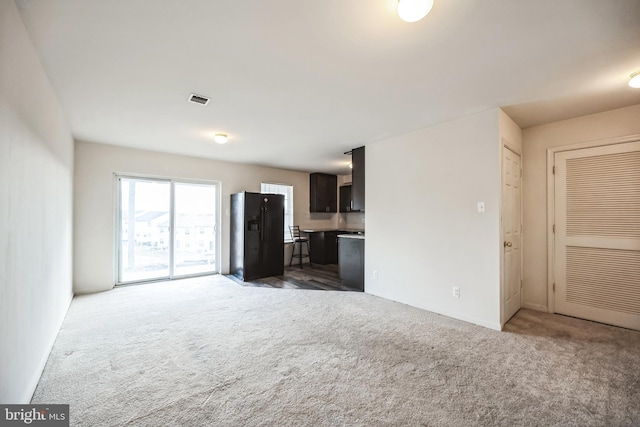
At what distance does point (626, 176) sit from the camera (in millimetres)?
3025

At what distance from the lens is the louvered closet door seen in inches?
118

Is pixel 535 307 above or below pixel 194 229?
below

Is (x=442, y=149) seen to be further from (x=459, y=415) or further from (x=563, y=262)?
(x=459, y=415)

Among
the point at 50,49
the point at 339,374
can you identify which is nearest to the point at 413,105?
the point at 339,374

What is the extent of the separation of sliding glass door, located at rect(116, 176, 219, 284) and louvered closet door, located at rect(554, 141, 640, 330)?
5.77m

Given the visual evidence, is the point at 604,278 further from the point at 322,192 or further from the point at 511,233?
the point at 322,192

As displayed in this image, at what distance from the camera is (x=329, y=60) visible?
2.10m

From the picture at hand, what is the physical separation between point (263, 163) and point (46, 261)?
13.6 feet

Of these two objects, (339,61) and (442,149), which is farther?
(442,149)

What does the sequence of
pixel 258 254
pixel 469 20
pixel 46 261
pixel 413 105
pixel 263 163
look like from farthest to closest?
pixel 263 163 < pixel 258 254 < pixel 413 105 < pixel 46 261 < pixel 469 20

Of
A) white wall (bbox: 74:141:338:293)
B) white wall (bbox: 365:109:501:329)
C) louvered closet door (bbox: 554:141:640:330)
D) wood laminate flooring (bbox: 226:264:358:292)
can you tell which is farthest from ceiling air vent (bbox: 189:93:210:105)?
louvered closet door (bbox: 554:141:640:330)

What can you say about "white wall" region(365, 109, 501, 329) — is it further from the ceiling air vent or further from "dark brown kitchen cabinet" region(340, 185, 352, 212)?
"dark brown kitchen cabinet" region(340, 185, 352, 212)

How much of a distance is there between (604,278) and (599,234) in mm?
509
